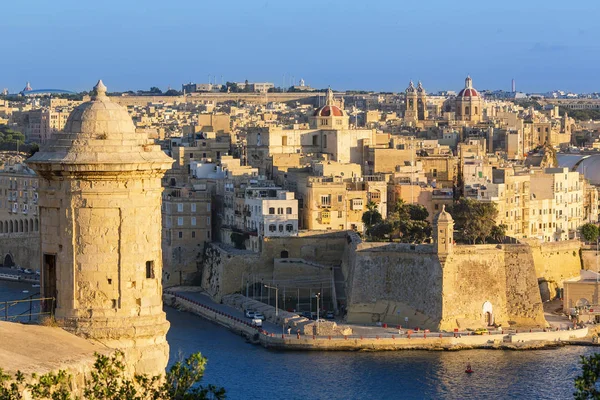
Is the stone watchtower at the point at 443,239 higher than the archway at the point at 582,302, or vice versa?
the stone watchtower at the point at 443,239

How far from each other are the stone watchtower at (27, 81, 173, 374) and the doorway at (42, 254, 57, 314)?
7 cm

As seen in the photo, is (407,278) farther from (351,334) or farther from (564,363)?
(564,363)

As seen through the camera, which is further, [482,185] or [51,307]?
[482,185]

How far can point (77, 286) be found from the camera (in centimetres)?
586

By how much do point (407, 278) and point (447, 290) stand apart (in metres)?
1.15

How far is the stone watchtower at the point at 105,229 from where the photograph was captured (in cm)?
584

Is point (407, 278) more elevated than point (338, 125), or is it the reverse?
point (338, 125)

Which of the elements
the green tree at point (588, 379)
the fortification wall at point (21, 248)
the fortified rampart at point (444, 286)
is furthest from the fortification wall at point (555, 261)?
the green tree at point (588, 379)

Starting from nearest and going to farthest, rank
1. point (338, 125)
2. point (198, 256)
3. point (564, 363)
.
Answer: point (564, 363)
point (198, 256)
point (338, 125)

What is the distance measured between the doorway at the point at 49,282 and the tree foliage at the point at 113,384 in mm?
433

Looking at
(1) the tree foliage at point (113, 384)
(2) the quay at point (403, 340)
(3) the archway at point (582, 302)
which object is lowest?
(2) the quay at point (403, 340)

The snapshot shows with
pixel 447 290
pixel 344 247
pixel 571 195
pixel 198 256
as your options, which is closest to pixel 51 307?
pixel 447 290

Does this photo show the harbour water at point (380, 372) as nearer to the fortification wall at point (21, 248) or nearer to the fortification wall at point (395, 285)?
the fortification wall at point (395, 285)

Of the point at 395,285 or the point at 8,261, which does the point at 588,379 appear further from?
the point at 8,261
